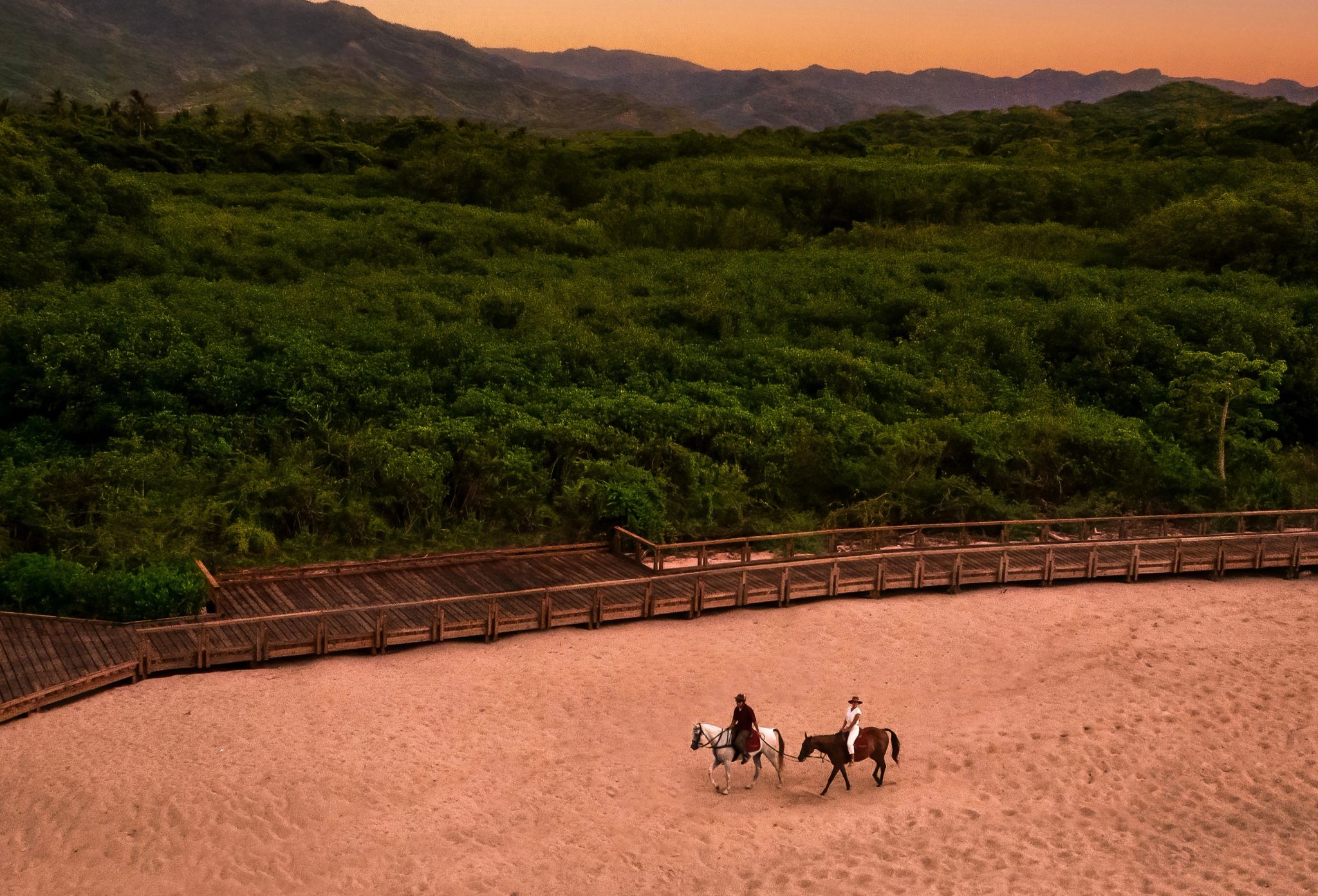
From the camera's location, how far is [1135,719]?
1708cm

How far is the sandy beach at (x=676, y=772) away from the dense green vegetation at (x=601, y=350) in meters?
4.34

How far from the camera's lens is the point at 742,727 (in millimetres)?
14609

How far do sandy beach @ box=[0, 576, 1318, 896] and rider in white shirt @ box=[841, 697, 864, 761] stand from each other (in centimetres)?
62

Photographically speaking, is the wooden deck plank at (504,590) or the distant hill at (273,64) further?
the distant hill at (273,64)

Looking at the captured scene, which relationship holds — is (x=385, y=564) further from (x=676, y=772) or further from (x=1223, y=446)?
(x=1223, y=446)

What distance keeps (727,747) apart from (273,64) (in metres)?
179

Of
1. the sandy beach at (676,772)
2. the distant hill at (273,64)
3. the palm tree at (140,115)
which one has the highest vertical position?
the distant hill at (273,64)

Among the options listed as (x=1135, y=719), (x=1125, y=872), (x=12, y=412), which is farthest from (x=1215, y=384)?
(x=12, y=412)

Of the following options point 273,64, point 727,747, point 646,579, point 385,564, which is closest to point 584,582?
point 646,579

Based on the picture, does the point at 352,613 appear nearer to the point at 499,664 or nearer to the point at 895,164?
the point at 499,664

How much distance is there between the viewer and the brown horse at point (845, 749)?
14.7m

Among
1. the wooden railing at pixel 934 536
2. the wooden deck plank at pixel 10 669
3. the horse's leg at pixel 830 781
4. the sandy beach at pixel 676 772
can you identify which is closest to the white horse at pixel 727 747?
the sandy beach at pixel 676 772

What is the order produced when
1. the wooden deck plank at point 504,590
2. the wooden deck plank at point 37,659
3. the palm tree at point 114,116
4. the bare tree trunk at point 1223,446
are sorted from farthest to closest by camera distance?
the palm tree at point 114,116, the bare tree trunk at point 1223,446, the wooden deck plank at point 504,590, the wooden deck plank at point 37,659

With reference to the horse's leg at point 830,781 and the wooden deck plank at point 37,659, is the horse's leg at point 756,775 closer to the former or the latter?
the horse's leg at point 830,781
